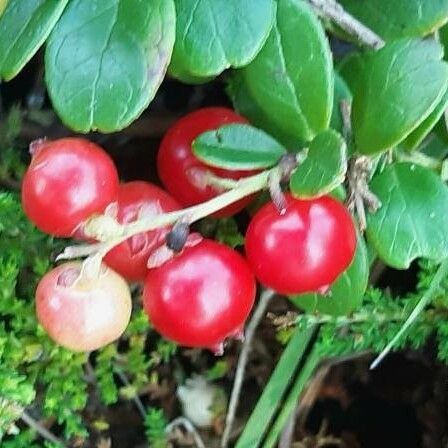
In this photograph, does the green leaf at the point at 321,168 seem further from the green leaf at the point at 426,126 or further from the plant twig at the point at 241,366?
the plant twig at the point at 241,366

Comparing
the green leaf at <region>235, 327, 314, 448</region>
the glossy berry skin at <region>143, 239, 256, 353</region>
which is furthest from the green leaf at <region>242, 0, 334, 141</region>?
the green leaf at <region>235, 327, 314, 448</region>

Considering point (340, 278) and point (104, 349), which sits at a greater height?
point (340, 278)

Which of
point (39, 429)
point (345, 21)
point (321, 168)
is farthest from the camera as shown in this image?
point (39, 429)

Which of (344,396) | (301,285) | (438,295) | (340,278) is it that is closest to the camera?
(301,285)

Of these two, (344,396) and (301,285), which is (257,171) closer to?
(301,285)

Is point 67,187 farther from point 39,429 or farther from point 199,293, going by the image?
point 39,429

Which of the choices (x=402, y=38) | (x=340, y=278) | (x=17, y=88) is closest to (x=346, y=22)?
(x=402, y=38)

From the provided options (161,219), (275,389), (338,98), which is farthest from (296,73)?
(275,389)

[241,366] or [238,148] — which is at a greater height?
[238,148]
